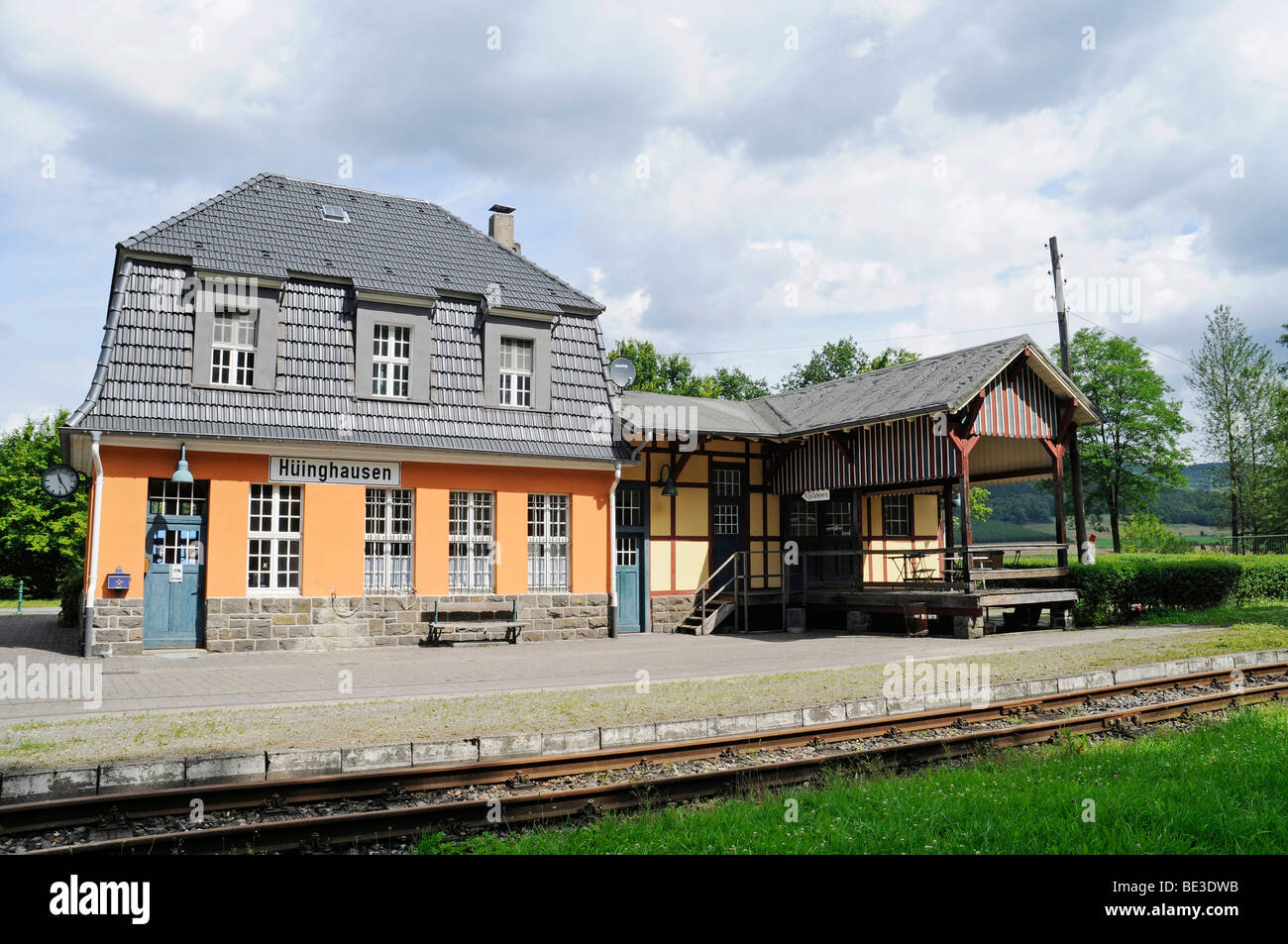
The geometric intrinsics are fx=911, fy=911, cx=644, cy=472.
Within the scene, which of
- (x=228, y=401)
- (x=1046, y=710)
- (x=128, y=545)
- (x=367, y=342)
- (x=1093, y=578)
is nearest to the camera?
(x=1046, y=710)

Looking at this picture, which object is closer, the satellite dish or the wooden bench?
the wooden bench

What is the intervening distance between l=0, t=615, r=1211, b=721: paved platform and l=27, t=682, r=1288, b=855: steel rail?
4.72 meters

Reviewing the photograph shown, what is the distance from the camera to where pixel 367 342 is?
58.1 feet

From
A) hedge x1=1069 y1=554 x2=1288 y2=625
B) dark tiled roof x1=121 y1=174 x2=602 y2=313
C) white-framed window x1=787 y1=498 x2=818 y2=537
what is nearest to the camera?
dark tiled roof x1=121 y1=174 x2=602 y2=313

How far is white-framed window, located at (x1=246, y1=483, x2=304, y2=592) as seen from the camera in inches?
643

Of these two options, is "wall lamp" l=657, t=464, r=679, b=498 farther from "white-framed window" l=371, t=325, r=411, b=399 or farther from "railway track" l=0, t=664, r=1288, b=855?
"railway track" l=0, t=664, r=1288, b=855

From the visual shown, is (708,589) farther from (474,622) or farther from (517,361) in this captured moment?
(517,361)

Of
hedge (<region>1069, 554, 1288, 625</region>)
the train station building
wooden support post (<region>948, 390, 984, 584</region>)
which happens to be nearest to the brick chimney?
the train station building

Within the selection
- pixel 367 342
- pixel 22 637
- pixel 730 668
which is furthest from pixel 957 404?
pixel 22 637

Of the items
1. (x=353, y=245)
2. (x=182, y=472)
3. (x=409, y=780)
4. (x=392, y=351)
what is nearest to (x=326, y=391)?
(x=392, y=351)

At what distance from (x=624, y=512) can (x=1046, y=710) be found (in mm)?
12013

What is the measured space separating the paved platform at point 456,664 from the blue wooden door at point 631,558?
0.97 meters
